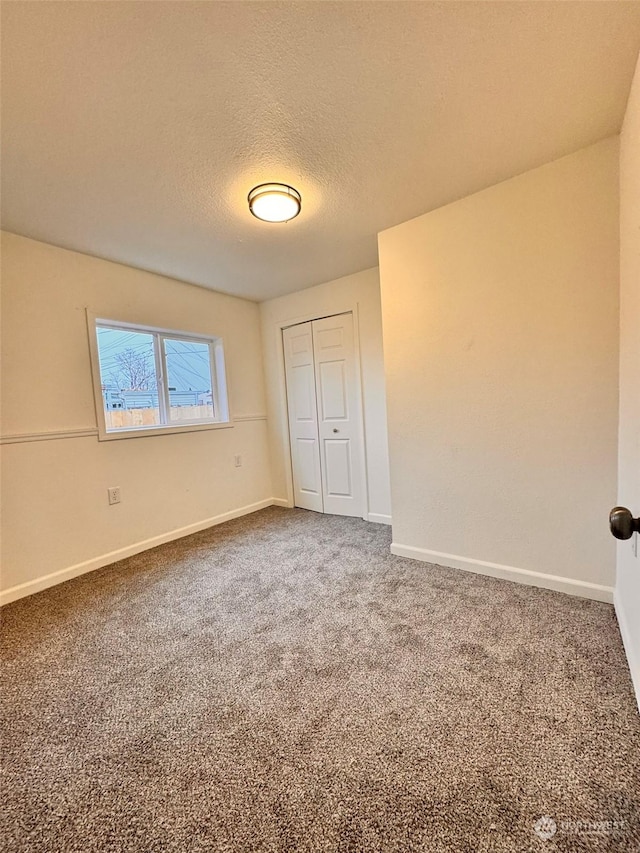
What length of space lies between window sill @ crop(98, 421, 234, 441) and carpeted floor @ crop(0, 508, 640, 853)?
1153 mm

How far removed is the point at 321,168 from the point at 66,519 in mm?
2715

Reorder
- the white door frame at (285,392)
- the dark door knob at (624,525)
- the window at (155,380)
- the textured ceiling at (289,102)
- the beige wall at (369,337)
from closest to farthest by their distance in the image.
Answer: the dark door knob at (624,525), the textured ceiling at (289,102), the window at (155,380), the beige wall at (369,337), the white door frame at (285,392)

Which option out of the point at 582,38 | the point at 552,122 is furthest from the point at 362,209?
the point at 582,38

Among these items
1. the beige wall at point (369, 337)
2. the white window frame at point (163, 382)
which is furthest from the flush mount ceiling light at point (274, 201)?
the white window frame at point (163, 382)

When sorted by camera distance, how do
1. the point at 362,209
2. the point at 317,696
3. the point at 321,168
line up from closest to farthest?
the point at 317,696
the point at 321,168
the point at 362,209

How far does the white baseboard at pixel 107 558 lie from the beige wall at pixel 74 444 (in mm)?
12

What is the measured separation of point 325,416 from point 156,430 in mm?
1568

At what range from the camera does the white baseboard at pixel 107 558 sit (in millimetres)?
2168

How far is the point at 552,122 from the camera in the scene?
4.94ft

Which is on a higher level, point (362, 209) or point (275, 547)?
point (362, 209)

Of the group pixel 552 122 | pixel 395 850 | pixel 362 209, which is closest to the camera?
pixel 395 850

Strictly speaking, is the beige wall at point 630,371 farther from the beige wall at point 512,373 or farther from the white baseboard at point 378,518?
the white baseboard at point 378,518

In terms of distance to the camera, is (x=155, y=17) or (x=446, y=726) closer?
(x=155, y=17)

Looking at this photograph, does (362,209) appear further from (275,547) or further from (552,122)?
(275,547)
